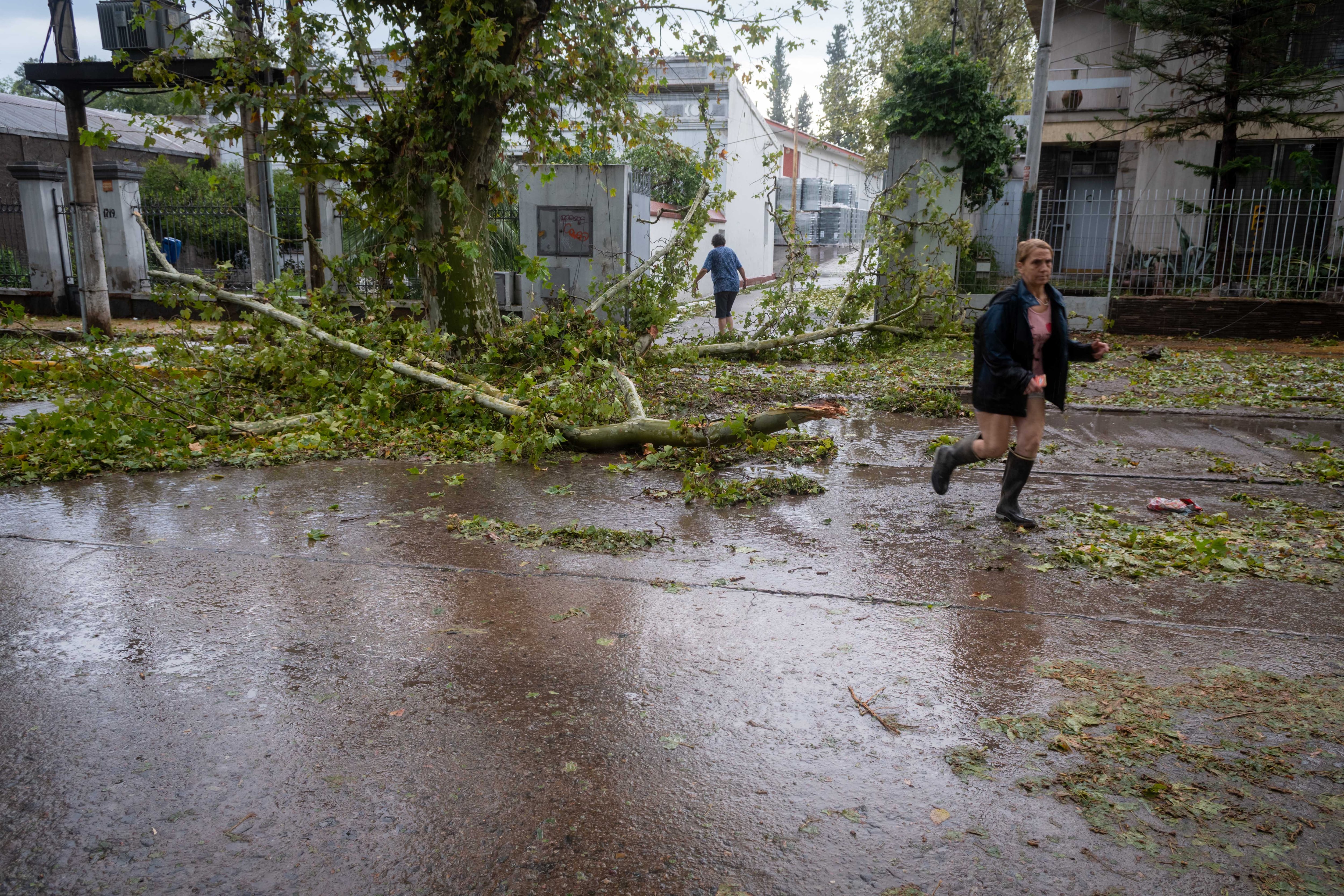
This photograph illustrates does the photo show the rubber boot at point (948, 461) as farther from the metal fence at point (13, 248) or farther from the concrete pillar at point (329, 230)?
the metal fence at point (13, 248)

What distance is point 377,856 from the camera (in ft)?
7.84

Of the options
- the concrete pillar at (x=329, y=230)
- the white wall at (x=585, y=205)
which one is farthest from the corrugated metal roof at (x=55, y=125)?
the white wall at (x=585, y=205)

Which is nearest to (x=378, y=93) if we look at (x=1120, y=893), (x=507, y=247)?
(x=507, y=247)

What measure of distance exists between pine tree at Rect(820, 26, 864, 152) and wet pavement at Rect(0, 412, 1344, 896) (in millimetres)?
22964

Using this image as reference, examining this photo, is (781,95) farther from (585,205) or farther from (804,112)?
(585,205)

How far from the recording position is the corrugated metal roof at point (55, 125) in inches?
981

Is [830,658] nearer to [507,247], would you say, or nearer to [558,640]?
[558,640]

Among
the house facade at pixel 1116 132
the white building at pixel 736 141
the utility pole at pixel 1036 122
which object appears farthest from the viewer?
the white building at pixel 736 141

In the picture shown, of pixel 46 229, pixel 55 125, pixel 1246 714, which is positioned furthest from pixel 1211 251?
pixel 55 125

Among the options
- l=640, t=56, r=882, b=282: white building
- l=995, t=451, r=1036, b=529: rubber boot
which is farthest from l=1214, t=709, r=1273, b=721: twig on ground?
l=640, t=56, r=882, b=282: white building

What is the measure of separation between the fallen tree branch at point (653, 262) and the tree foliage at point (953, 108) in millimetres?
6314

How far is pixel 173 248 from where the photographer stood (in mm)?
18406

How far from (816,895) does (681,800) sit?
51 centimetres

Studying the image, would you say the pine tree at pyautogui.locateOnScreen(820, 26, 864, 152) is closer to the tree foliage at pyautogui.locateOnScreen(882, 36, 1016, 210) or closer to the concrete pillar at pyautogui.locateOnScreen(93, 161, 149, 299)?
the tree foliage at pyautogui.locateOnScreen(882, 36, 1016, 210)
